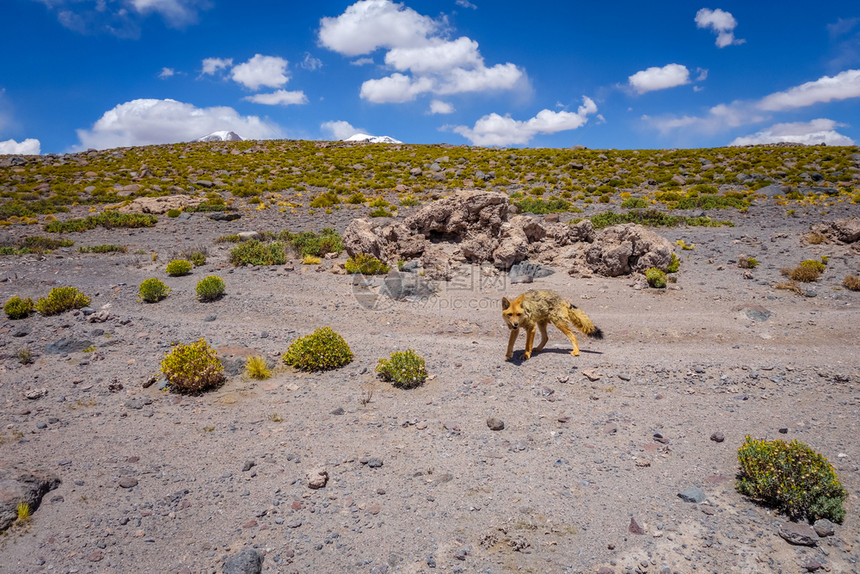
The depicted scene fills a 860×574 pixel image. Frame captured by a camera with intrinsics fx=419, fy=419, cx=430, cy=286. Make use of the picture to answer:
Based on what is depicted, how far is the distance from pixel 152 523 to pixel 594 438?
5.33 metres

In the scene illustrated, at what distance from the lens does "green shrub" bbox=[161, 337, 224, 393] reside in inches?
278

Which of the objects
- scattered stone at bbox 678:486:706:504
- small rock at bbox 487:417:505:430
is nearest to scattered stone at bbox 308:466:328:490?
small rock at bbox 487:417:505:430

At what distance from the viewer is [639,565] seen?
12.4ft

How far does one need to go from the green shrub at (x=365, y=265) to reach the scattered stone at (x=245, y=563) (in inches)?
416

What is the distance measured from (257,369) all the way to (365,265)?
267 inches

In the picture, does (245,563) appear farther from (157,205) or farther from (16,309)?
(157,205)

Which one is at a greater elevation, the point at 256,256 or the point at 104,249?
the point at 104,249

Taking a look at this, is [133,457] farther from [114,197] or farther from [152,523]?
[114,197]

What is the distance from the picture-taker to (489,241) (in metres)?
15.3

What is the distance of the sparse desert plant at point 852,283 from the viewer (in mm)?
11312

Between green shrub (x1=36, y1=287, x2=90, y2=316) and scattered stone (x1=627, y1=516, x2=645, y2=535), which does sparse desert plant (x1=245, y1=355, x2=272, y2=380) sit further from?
green shrub (x1=36, y1=287, x2=90, y2=316)

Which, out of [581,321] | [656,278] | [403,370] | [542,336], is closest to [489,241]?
[656,278]

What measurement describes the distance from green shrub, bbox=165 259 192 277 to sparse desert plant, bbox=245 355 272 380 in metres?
7.94

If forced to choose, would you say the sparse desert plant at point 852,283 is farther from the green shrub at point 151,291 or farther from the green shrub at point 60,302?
the green shrub at point 60,302
